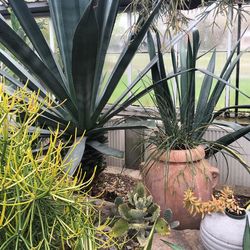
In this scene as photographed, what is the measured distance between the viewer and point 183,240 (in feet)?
5.05

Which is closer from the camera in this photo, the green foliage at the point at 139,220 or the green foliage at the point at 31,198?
the green foliage at the point at 31,198

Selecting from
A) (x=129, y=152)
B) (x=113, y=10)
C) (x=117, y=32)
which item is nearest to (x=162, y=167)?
(x=113, y=10)

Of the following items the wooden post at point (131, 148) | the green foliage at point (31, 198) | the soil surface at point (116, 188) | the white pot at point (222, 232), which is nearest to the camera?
the green foliage at point (31, 198)

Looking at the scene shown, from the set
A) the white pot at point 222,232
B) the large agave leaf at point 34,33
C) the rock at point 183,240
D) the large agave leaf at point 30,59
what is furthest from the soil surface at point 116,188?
the large agave leaf at point 34,33

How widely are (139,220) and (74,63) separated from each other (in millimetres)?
749

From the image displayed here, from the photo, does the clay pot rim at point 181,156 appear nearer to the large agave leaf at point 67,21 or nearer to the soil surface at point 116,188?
the soil surface at point 116,188

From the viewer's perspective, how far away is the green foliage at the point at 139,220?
1.38 metres

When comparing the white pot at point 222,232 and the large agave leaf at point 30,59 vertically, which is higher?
the large agave leaf at point 30,59

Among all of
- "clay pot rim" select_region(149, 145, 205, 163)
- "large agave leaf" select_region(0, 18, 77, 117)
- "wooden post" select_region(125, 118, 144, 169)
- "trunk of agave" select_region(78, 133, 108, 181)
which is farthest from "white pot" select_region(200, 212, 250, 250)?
"wooden post" select_region(125, 118, 144, 169)

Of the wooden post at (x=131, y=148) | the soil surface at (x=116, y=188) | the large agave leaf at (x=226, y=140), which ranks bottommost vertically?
the soil surface at (x=116, y=188)

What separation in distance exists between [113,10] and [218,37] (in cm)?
117

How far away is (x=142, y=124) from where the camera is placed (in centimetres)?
145

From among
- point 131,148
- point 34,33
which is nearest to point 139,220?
point 34,33

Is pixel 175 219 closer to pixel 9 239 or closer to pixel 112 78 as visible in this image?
pixel 112 78
